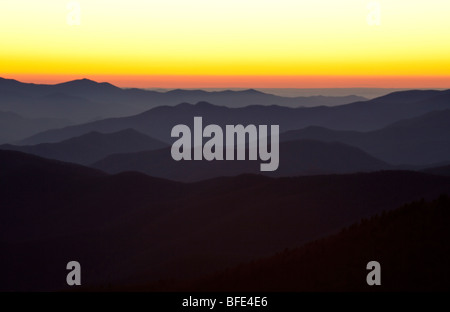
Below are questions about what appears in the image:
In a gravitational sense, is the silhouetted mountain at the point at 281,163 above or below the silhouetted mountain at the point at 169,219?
above

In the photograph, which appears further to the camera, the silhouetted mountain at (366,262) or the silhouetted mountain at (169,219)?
the silhouetted mountain at (169,219)

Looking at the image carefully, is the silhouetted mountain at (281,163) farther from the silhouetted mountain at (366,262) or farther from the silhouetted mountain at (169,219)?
the silhouetted mountain at (366,262)

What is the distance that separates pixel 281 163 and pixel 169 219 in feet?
283

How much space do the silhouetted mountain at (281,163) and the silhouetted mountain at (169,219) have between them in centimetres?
6117

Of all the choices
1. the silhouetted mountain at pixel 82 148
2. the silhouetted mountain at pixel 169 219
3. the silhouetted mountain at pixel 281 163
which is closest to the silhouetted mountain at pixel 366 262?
the silhouetted mountain at pixel 169 219

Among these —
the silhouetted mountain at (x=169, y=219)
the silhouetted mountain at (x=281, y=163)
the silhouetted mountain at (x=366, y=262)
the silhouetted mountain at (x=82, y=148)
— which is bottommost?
the silhouetted mountain at (x=366, y=262)

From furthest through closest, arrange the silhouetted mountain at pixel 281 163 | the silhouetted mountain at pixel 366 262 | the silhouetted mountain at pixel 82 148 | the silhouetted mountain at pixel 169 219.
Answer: the silhouetted mountain at pixel 82 148 → the silhouetted mountain at pixel 281 163 → the silhouetted mountain at pixel 169 219 → the silhouetted mountain at pixel 366 262

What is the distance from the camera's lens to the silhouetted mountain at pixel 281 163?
122m

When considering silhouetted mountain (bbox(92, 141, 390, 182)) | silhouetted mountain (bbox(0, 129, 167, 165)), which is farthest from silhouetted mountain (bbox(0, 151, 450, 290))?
silhouetted mountain (bbox(0, 129, 167, 165))

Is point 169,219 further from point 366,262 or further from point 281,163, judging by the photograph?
point 281,163
